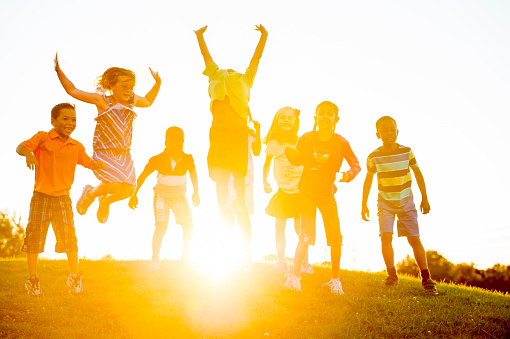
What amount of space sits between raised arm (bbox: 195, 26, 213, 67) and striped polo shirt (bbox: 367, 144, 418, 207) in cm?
391

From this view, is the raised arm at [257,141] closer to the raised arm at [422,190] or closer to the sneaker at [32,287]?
the raised arm at [422,190]

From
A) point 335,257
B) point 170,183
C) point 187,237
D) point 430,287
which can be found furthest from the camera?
point 187,237

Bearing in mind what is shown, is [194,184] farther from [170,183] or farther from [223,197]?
[223,197]

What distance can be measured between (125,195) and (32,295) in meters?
2.21

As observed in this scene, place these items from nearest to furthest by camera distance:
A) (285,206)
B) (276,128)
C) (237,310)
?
(237,310) → (285,206) → (276,128)

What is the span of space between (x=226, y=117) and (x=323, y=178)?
2.13 m

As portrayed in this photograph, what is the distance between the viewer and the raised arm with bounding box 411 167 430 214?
8.73m

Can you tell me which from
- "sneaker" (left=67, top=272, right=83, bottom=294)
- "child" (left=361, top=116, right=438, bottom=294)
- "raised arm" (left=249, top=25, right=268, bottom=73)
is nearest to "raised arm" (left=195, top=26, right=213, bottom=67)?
"raised arm" (left=249, top=25, right=268, bottom=73)

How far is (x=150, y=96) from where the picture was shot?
8242 millimetres

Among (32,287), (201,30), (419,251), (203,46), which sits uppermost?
(201,30)

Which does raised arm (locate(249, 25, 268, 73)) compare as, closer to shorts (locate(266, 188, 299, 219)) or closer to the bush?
shorts (locate(266, 188, 299, 219))

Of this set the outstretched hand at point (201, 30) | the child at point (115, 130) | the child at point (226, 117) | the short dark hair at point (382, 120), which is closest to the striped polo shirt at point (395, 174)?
the short dark hair at point (382, 120)

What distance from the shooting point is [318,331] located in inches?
241

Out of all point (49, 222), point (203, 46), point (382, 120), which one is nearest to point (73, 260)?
point (49, 222)
